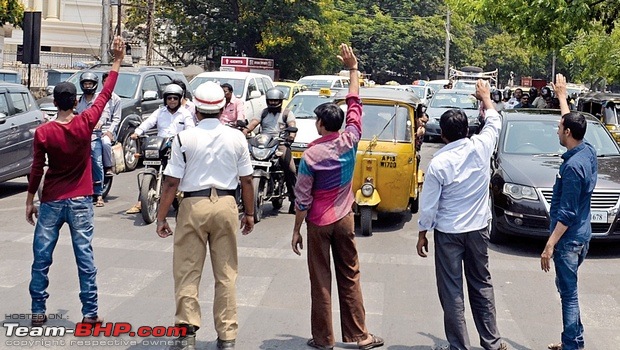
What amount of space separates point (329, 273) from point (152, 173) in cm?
566

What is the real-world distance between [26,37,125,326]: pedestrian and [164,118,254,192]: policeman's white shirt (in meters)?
0.82

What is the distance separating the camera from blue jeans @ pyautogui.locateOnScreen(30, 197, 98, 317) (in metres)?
6.25

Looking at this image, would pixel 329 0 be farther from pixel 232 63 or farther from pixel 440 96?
pixel 440 96

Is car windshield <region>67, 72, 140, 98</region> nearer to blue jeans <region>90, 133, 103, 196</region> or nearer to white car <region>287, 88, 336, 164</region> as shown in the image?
white car <region>287, 88, 336, 164</region>

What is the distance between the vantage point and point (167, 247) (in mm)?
9773

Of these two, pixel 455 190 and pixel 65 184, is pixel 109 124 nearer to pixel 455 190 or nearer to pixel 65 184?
pixel 65 184

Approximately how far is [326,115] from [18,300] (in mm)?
3293

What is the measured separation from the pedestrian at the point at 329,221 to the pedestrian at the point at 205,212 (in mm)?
512

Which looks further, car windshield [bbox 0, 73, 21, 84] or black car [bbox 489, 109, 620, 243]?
car windshield [bbox 0, 73, 21, 84]

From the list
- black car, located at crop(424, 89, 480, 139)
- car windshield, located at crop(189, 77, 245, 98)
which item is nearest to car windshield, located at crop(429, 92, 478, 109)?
black car, located at crop(424, 89, 480, 139)

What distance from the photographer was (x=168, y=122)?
11328 millimetres

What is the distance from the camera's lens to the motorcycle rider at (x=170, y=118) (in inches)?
439

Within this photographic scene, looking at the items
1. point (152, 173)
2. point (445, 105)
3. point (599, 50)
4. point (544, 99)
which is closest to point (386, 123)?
point (152, 173)

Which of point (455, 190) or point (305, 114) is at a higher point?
point (305, 114)
